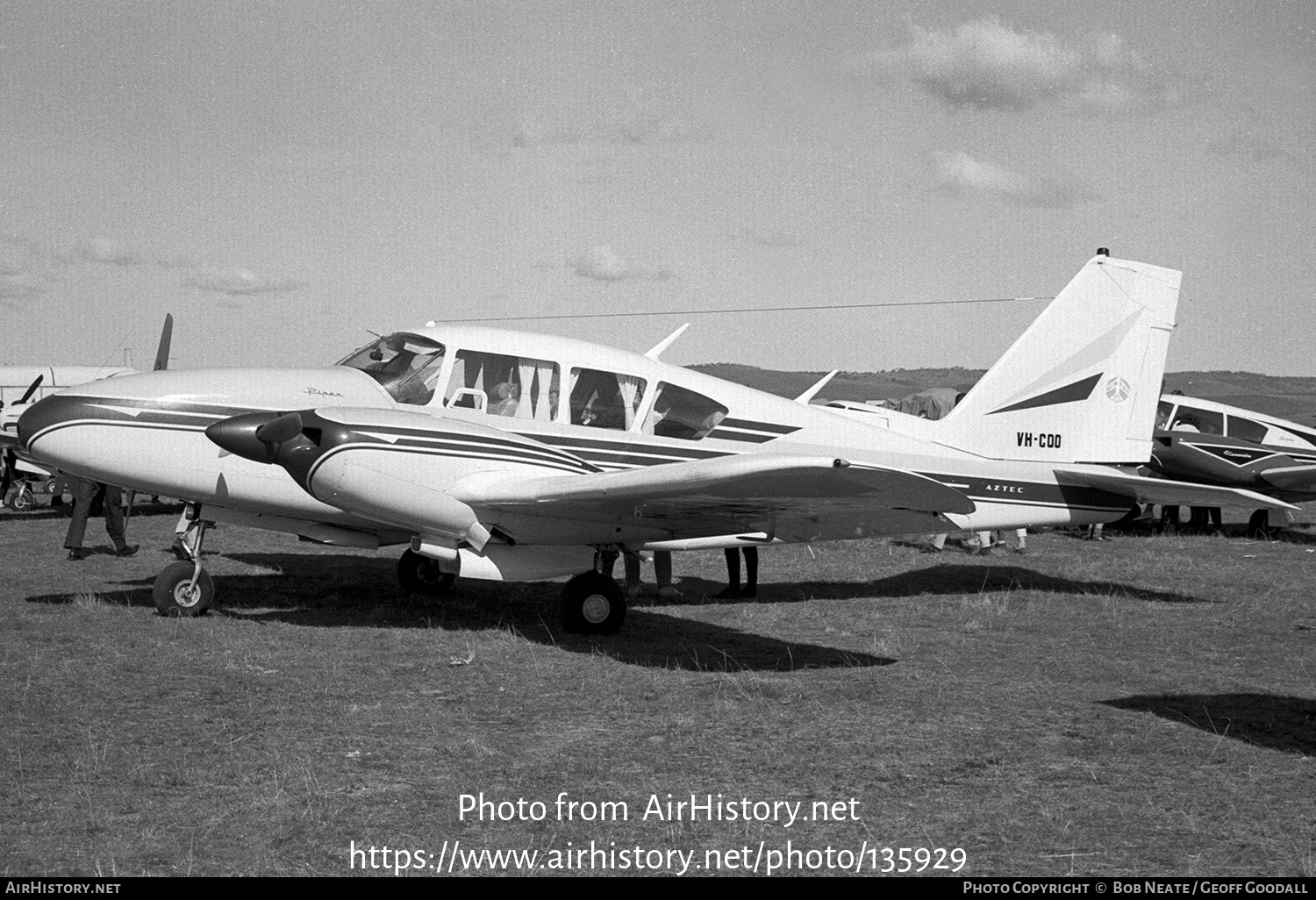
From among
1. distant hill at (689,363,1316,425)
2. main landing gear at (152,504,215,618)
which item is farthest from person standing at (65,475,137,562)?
distant hill at (689,363,1316,425)

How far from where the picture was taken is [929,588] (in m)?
12.0

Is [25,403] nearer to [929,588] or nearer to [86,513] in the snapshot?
[86,513]

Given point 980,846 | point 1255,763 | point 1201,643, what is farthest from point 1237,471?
point 980,846

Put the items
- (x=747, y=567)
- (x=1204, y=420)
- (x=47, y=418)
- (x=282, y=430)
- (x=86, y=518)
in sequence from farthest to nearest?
(x=1204, y=420), (x=86, y=518), (x=747, y=567), (x=47, y=418), (x=282, y=430)

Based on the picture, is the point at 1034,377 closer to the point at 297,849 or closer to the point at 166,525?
the point at 297,849

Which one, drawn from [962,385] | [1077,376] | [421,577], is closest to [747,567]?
[421,577]

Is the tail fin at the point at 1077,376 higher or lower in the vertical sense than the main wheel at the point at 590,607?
higher

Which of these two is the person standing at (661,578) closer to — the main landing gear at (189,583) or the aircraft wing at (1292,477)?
the main landing gear at (189,583)

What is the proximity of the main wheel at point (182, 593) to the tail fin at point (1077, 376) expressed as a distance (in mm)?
6987

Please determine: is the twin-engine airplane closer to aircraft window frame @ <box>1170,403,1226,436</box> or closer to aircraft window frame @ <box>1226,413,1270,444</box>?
aircraft window frame @ <box>1170,403,1226,436</box>

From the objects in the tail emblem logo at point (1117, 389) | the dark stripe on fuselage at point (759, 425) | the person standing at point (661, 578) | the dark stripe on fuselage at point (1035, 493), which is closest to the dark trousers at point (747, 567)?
the person standing at point (661, 578)

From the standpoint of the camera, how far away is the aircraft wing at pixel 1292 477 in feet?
58.4

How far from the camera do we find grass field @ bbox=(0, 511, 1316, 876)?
4.48 metres

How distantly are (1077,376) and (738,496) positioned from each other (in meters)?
5.49
